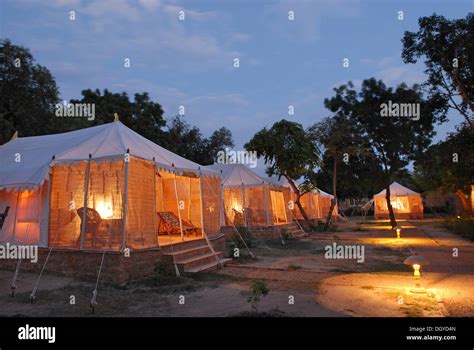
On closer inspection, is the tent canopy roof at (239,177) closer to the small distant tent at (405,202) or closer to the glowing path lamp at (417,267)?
the glowing path lamp at (417,267)

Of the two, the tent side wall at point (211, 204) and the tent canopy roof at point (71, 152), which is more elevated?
the tent canopy roof at point (71, 152)

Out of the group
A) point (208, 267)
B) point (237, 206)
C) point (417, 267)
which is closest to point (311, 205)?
point (237, 206)

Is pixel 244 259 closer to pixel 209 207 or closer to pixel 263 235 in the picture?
pixel 209 207

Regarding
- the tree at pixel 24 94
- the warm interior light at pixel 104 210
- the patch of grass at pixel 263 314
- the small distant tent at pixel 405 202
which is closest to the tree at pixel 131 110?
the tree at pixel 24 94

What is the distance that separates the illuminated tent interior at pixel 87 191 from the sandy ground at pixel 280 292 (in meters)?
0.94

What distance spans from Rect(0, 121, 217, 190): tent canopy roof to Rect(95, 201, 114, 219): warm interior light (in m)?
1.03

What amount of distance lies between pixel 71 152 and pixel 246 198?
10.6m

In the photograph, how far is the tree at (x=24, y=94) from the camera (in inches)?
566

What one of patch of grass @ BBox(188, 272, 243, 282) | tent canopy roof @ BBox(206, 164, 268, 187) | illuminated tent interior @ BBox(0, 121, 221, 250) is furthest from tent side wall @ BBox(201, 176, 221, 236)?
tent canopy roof @ BBox(206, 164, 268, 187)

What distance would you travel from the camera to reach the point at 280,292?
272 inches

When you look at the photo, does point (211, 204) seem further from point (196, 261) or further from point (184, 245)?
point (196, 261)

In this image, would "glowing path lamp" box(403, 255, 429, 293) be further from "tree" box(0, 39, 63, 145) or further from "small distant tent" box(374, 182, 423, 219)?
"small distant tent" box(374, 182, 423, 219)

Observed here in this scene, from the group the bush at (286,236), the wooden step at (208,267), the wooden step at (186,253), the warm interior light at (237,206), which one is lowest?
the bush at (286,236)
